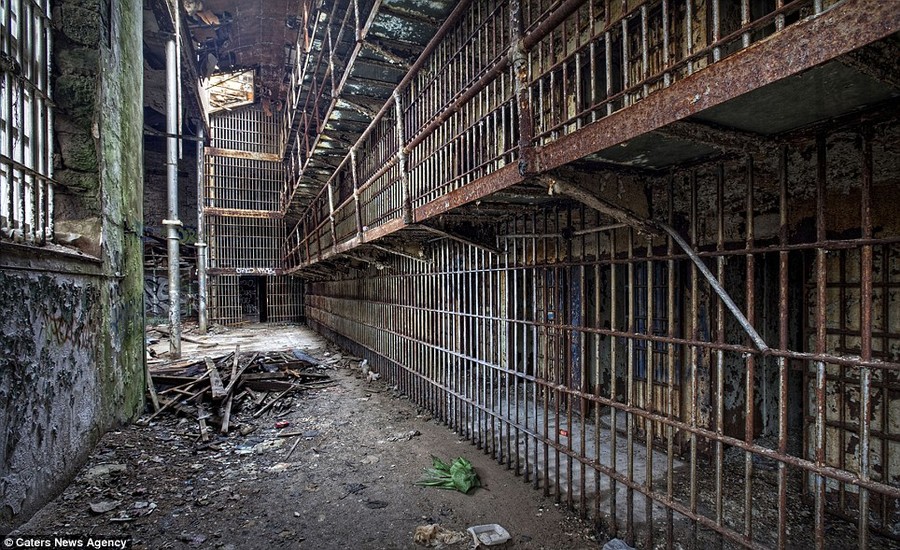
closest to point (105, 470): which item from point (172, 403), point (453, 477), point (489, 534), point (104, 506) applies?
point (104, 506)

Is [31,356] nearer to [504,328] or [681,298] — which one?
[504,328]

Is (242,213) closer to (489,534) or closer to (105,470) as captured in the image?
(105,470)

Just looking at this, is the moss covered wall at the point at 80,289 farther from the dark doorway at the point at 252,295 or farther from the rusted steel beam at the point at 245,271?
the dark doorway at the point at 252,295

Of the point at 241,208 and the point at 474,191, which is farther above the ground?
the point at 241,208

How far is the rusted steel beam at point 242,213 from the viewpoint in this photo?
20906mm

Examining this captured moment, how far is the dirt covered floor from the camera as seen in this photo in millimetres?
4047

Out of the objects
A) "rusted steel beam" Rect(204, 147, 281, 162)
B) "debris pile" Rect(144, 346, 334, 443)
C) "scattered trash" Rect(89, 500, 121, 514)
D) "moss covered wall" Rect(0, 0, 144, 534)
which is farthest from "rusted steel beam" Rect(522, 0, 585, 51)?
"rusted steel beam" Rect(204, 147, 281, 162)

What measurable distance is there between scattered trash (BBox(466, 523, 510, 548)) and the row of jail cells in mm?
791

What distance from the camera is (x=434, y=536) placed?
398cm

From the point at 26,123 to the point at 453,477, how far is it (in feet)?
19.3

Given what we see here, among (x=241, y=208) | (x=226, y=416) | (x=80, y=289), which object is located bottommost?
(x=226, y=416)

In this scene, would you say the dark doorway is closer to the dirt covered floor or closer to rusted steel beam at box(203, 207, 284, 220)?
rusted steel beam at box(203, 207, 284, 220)

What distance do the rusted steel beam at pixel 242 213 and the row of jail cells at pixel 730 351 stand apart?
17817mm

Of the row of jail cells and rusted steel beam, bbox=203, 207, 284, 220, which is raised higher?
rusted steel beam, bbox=203, 207, 284, 220
